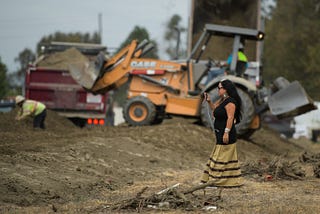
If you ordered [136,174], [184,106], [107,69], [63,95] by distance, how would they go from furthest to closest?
[63,95], [107,69], [184,106], [136,174]

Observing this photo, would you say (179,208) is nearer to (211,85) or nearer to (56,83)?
(211,85)

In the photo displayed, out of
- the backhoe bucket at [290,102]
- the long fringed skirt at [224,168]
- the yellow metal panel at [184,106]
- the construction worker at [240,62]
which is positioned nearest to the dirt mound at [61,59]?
the yellow metal panel at [184,106]

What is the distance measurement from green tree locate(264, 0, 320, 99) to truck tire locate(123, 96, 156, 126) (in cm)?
2539

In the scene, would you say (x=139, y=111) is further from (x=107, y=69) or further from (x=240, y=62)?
(x=240, y=62)

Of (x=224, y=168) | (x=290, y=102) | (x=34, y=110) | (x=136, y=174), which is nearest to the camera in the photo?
(x=224, y=168)

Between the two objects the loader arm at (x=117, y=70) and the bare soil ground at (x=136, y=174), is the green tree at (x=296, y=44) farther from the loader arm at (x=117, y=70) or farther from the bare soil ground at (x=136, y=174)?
the bare soil ground at (x=136, y=174)

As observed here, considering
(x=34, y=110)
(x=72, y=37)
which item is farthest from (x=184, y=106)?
(x=72, y=37)

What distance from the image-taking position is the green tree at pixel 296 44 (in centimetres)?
4297

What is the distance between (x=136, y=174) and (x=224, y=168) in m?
2.13

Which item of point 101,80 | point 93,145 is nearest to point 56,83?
point 101,80

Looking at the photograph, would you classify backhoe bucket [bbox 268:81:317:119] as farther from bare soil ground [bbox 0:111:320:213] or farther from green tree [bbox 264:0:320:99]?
green tree [bbox 264:0:320:99]

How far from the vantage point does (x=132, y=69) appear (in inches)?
703

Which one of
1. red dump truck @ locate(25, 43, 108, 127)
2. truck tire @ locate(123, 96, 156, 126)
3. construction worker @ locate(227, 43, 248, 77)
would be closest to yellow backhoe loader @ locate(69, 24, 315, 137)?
truck tire @ locate(123, 96, 156, 126)

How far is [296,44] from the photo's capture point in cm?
4516
